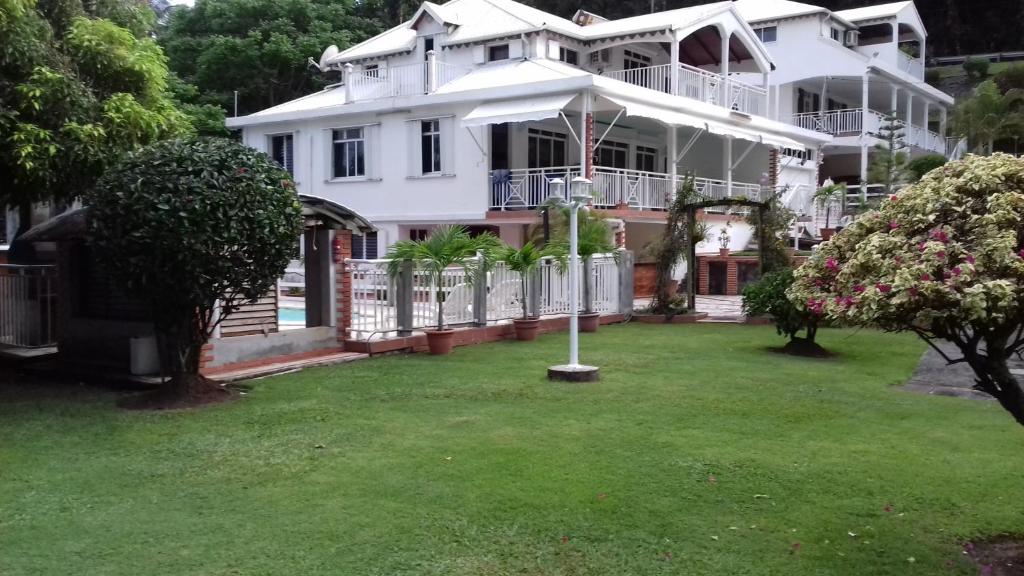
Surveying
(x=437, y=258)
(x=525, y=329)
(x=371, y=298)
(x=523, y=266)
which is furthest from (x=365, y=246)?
(x=437, y=258)

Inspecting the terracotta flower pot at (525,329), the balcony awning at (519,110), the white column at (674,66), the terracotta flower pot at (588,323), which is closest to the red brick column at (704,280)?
the white column at (674,66)

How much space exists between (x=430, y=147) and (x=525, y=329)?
403 inches

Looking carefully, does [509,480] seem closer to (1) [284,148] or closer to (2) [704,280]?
(2) [704,280]

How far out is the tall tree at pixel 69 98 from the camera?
868cm

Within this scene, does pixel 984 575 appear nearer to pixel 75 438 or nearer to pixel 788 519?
pixel 788 519

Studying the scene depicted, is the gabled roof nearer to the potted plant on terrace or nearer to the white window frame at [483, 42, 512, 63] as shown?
the potted plant on terrace

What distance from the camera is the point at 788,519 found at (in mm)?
5320

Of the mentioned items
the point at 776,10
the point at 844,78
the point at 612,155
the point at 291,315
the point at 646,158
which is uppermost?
the point at 776,10

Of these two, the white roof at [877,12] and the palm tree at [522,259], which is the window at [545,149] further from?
the white roof at [877,12]

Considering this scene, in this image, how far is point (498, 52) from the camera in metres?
24.4

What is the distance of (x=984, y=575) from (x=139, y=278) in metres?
7.17

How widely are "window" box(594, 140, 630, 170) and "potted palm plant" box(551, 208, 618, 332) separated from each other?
28.2ft

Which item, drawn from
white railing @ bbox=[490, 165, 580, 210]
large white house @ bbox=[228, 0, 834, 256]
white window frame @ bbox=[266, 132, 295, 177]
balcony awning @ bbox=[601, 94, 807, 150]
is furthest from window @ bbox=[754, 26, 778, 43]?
white window frame @ bbox=[266, 132, 295, 177]

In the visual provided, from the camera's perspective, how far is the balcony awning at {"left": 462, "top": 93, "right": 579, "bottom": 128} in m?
19.2
